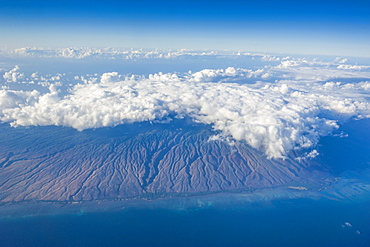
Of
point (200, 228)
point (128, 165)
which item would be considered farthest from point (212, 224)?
point (128, 165)

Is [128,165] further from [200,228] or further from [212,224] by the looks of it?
[212,224]

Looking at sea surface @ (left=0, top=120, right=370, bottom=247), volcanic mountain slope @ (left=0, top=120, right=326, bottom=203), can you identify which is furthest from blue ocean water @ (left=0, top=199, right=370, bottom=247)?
volcanic mountain slope @ (left=0, top=120, right=326, bottom=203)

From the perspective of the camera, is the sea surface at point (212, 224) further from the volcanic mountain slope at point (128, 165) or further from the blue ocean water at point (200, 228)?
the volcanic mountain slope at point (128, 165)

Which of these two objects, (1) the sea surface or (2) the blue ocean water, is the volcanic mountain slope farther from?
(2) the blue ocean water

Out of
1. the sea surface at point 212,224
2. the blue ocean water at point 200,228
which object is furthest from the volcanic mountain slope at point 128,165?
the blue ocean water at point 200,228

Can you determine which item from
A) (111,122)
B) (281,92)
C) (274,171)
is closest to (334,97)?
(281,92)

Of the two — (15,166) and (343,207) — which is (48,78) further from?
(343,207)
